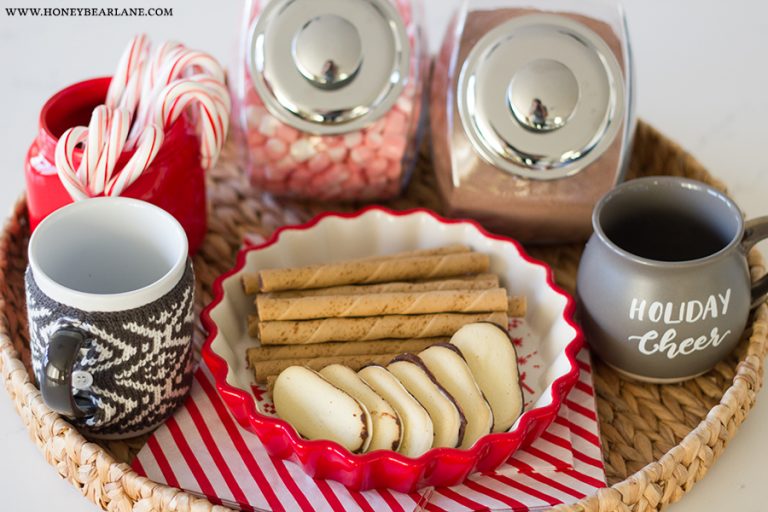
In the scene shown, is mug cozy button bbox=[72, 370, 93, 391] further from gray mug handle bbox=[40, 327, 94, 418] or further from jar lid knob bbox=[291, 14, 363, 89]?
jar lid knob bbox=[291, 14, 363, 89]

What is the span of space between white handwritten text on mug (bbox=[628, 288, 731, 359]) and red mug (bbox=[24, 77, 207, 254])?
0.42 metres

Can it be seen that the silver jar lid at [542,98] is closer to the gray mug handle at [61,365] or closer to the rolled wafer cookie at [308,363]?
the rolled wafer cookie at [308,363]

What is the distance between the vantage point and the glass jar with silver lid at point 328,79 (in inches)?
40.7

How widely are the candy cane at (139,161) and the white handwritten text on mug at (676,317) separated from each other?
16.7 inches

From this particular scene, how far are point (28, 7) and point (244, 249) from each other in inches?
23.4

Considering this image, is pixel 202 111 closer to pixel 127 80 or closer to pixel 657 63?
pixel 127 80

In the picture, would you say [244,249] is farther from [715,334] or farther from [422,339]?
[715,334]

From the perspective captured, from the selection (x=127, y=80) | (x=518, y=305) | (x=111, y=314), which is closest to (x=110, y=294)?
(x=111, y=314)

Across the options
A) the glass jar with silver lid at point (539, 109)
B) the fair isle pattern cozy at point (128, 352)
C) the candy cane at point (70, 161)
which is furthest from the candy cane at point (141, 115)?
the glass jar with silver lid at point (539, 109)

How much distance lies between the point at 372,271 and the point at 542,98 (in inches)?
8.9

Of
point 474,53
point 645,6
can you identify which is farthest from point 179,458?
point 645,6

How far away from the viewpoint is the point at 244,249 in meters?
1.03

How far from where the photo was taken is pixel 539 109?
101 cm

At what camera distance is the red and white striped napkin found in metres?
0.86
